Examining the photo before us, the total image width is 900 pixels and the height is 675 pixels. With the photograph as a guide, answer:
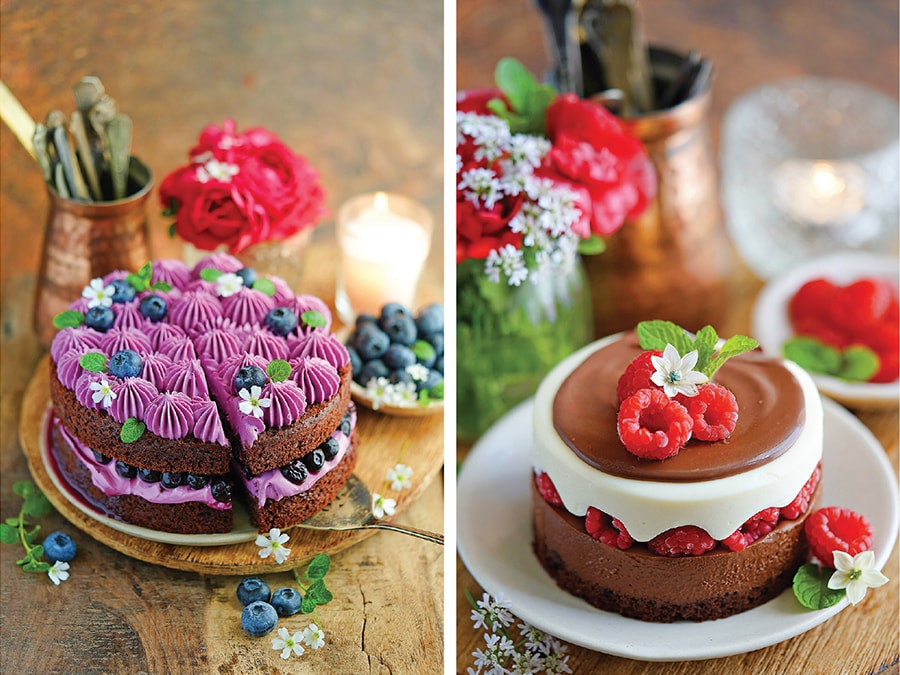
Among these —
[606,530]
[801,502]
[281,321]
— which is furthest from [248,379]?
[801,502]

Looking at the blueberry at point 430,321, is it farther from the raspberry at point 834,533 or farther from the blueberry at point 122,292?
the raspberry at point 834,533

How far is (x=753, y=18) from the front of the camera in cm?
277

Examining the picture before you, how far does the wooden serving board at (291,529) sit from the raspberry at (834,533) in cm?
54

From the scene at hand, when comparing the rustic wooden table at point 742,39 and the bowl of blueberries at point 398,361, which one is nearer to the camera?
the bowl of blueberries at point 398,361

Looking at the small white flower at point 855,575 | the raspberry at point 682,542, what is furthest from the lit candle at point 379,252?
the small white flower at point 855,575

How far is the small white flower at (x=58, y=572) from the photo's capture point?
1.52 m

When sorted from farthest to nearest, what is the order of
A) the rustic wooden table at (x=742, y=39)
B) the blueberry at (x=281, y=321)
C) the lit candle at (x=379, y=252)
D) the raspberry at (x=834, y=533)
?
the rustic wooden table at (x=742, y=39) < the lit candle at (x=379, y=252) < the blueberry at (x=281, y=321) < the raspberry at (x=834, y=533)

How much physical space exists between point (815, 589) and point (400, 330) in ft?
2.39

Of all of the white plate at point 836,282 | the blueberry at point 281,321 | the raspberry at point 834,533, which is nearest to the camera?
the raspberry at point 834,533

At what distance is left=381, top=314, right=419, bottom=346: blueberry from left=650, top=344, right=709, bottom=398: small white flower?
522mm

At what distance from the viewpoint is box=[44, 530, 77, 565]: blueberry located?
5.05 feet

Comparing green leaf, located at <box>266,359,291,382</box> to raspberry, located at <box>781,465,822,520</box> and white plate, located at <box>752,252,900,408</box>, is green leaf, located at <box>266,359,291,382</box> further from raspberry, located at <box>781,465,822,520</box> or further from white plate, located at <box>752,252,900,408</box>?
white plate, located at <box>752,252,900,408</box>

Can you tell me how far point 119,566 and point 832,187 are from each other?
1.45 metres

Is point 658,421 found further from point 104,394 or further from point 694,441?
point 104,394
